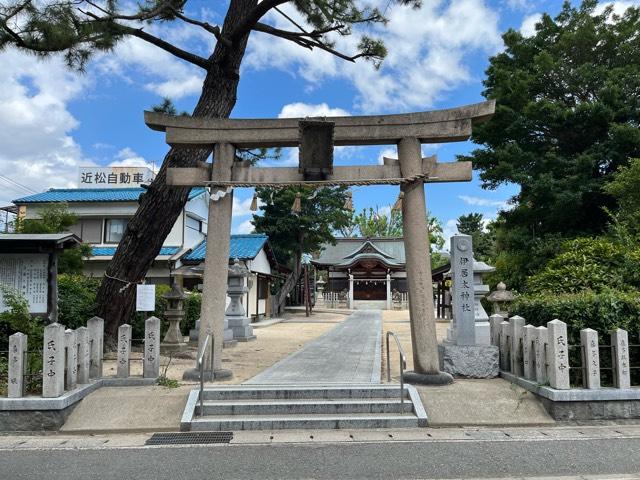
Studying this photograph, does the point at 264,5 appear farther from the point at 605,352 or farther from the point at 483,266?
the point at 605,352

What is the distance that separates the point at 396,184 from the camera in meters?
8.23

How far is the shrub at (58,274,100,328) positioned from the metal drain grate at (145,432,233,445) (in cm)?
590

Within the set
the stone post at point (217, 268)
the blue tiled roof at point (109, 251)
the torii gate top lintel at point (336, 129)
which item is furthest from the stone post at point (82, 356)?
the blue tiled roof at point (109, 251)

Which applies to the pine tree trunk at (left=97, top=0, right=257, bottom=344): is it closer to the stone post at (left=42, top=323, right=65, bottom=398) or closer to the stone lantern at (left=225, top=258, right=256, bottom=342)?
the stone post at (left=42, top=323, right=65, bottom=398)

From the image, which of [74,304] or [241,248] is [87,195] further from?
[74,304]

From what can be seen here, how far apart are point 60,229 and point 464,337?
16.4m

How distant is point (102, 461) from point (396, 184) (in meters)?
5.85

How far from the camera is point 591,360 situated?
650cm

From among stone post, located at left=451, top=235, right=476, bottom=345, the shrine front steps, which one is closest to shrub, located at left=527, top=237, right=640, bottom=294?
stone post, located at left=451, top=235, right=476, bottom=345

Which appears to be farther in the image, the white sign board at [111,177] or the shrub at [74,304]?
the white sign board at [111,177]

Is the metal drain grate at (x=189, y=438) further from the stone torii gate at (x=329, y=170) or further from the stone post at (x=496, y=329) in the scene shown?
the stone post at (x=496, y=329)

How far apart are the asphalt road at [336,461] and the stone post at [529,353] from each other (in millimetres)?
1631

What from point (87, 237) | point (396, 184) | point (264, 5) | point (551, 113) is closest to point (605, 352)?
point (396, 184)

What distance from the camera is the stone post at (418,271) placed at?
7777mm
